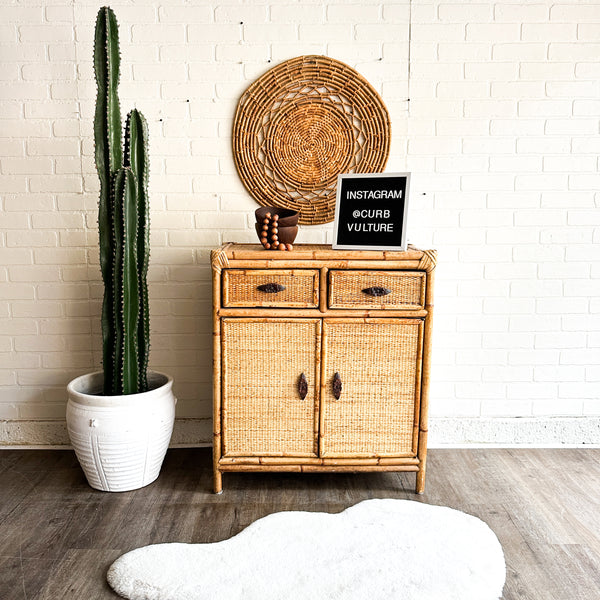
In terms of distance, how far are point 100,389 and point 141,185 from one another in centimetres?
93

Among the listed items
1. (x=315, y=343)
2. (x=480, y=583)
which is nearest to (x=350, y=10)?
(x=315, y=343)

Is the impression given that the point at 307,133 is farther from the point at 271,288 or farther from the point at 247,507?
the point at 247,507

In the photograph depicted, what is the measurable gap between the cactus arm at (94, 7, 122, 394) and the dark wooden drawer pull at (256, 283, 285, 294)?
0.62 m

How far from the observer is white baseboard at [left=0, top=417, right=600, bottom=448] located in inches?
119

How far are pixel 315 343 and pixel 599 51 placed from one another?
72.5 inches

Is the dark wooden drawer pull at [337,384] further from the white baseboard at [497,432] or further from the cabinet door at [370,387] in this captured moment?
the white baseboard at [497,432]

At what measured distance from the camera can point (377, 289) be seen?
2412 millimetres

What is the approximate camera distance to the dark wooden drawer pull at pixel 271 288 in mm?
2398

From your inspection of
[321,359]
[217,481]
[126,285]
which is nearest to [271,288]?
[321,359]

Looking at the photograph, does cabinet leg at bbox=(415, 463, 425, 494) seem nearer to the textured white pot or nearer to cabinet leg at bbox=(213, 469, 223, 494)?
cabinet leg at bbox=(213, 469, 223, 494)

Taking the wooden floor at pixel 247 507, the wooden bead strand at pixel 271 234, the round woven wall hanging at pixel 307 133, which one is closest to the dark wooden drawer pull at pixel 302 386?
the wooden floor at pixel 247 507

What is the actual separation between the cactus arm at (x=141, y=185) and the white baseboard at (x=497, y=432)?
586mm

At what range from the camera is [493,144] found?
2.88m

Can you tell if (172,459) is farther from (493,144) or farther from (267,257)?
(493,144)
